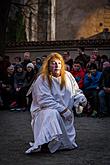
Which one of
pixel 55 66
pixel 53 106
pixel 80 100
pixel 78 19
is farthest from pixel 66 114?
pixel 78 19

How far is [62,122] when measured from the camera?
8953mm

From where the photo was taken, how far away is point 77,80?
1539 centimetres

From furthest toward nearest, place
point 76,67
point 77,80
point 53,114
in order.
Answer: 1. point 76,67
2. point 77,80
3. point 53,114

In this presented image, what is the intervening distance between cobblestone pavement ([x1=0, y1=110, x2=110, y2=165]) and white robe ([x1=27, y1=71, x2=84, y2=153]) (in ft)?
0.73

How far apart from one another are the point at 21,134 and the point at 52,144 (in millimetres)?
2210

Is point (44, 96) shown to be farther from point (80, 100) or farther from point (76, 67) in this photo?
point (76, 67)

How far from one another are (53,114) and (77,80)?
21.8 ft

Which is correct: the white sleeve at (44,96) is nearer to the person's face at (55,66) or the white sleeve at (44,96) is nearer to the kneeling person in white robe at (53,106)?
the kneeling person in white robe at (53,106)

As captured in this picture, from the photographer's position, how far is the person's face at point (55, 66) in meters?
9.09

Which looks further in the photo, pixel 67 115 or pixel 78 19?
pixel 78 19

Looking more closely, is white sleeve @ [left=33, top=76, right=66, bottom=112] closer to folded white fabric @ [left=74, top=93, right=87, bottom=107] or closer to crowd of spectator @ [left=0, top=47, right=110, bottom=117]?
folded white fabric @ [left=74, top=93, right=87, bottom=107]

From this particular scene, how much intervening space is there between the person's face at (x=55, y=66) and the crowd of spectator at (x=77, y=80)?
5.22 m

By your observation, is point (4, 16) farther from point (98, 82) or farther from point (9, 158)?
point (9, 158)

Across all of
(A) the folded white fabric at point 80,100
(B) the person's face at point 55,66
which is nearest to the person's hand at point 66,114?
(A) the folded white fabric at point 80,100
